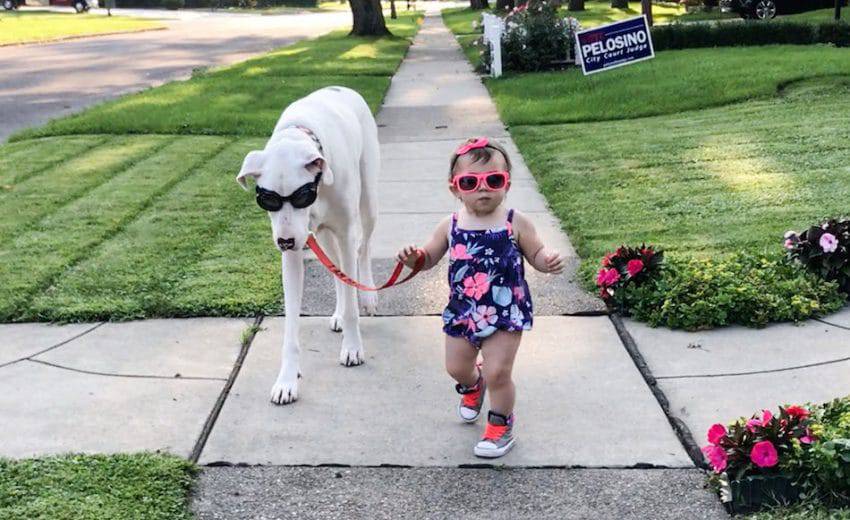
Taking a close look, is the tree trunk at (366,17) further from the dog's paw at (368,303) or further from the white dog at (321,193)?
the dog's paw at (368,303)

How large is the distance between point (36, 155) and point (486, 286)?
8.01m

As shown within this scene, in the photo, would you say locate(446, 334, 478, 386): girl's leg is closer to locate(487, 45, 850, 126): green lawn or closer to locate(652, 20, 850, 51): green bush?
locate(487, 45, 850, 126): green lawn

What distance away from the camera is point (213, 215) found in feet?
25.9

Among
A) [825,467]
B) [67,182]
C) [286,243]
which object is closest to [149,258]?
[67,182]

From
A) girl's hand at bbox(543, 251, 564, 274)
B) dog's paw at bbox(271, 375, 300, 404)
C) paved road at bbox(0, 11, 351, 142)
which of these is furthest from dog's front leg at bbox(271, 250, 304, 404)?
paved road at bbox(0, 11, 351, 142)

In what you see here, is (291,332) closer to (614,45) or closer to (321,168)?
(321,168)

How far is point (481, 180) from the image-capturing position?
12.7ft

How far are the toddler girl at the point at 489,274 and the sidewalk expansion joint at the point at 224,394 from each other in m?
1.12

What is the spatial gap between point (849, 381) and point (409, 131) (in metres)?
8.27

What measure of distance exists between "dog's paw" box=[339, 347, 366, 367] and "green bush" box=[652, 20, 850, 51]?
53.9ft

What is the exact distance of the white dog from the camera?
A: 4.00 m

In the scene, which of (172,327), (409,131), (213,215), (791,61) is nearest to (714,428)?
(172,327)

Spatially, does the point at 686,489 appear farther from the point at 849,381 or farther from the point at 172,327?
the point at 172,327

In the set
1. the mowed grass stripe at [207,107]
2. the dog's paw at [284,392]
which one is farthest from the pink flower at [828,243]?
the mowed grass stripe at [207,107]
